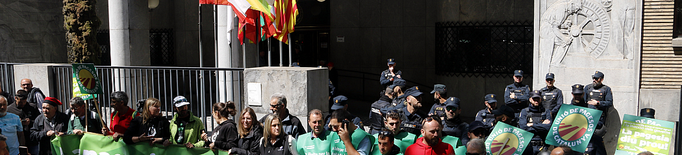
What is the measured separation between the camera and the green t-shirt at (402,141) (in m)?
6.72

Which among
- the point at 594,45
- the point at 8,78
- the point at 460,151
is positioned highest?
the point at 594,45

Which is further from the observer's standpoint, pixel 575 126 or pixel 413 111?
pixel 413 111

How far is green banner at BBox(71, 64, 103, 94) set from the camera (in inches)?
337

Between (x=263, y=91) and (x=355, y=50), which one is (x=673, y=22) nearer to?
(x=263, y=91)

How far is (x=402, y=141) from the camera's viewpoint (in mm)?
6832

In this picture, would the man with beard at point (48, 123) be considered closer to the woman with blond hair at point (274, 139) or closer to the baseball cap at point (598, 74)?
the woman with blond hair at point (274, 139)

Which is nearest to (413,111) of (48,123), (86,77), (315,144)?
(315,144)

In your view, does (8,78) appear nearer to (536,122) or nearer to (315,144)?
(315,144)

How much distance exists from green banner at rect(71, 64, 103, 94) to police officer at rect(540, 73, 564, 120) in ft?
22.5

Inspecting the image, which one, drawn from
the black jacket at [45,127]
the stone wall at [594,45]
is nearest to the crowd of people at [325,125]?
the black jacket at [45,127]

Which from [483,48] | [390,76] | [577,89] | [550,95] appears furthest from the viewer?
[483,48]

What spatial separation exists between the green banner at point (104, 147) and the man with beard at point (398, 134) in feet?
6.86

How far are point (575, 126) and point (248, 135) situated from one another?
3.97 meters

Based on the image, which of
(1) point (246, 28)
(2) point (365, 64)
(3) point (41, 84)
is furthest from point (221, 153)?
(2) point (365, 64)
